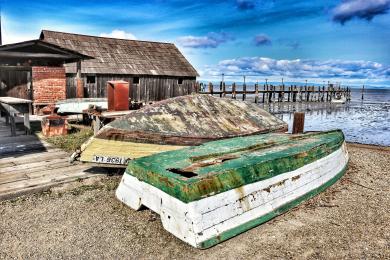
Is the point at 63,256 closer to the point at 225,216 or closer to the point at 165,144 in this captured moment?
the point at 225,216

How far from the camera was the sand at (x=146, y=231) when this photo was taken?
3807 mm

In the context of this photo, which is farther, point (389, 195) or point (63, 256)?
point (389, 195)

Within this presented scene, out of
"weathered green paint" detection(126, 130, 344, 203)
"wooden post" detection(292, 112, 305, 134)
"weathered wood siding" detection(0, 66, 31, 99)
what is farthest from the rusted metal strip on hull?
"weathered wood siding" detection(0, 66, 31, 99)

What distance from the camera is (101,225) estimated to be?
14.5 feet

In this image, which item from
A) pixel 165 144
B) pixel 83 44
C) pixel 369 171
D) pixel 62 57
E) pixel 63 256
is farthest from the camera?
pixel 83 44

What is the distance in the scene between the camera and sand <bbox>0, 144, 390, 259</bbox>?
3.81 metres

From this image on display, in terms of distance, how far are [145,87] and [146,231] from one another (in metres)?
19.2

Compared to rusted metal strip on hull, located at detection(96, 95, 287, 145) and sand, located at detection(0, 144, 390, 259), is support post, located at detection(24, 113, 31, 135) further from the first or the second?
sand, located at detection(0, 144, 390, 259)

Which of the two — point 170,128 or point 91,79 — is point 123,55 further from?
point 170,128

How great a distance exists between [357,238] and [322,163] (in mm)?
2011

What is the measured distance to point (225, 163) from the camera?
4.69m

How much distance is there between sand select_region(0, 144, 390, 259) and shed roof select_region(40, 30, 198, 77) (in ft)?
52.7

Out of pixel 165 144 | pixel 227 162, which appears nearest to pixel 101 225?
pixel 227 162

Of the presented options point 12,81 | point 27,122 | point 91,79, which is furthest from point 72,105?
point 91,79
